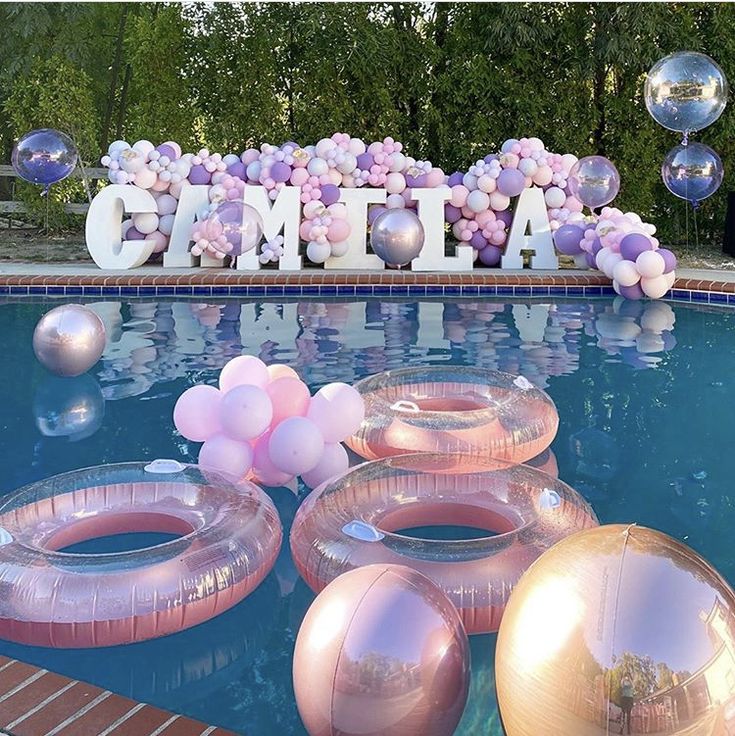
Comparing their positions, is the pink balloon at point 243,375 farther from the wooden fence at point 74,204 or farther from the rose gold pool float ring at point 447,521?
the wooden fence at point 74,204

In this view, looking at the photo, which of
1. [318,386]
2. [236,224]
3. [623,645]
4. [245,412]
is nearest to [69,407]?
[318,386]

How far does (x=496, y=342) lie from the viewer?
7035mm

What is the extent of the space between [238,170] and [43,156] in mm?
2269

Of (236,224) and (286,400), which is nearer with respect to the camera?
(286,400)

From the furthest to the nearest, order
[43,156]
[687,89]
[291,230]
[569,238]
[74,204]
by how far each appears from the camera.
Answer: [74,204]
[291,230]
[569,238]
[43,156]
[687,89]

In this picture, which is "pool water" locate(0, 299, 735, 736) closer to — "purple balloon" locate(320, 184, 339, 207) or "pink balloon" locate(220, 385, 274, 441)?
"pink balloon" locate(220, 385, 274, 441)

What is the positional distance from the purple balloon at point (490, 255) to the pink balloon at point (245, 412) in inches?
280

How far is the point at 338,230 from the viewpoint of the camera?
10156mm

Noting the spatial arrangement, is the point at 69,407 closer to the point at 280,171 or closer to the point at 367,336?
the point at 367,336

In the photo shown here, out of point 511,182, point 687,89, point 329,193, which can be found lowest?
point 329,193

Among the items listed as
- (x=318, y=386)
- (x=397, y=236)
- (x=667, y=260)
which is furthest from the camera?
(x=397, y=236)

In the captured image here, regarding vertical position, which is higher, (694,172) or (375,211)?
(694,172)

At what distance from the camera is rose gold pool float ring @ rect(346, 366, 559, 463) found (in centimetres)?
411

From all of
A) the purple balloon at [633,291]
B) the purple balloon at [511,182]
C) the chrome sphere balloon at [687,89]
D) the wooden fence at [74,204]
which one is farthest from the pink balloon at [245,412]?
the wooden fence at [74,204]
